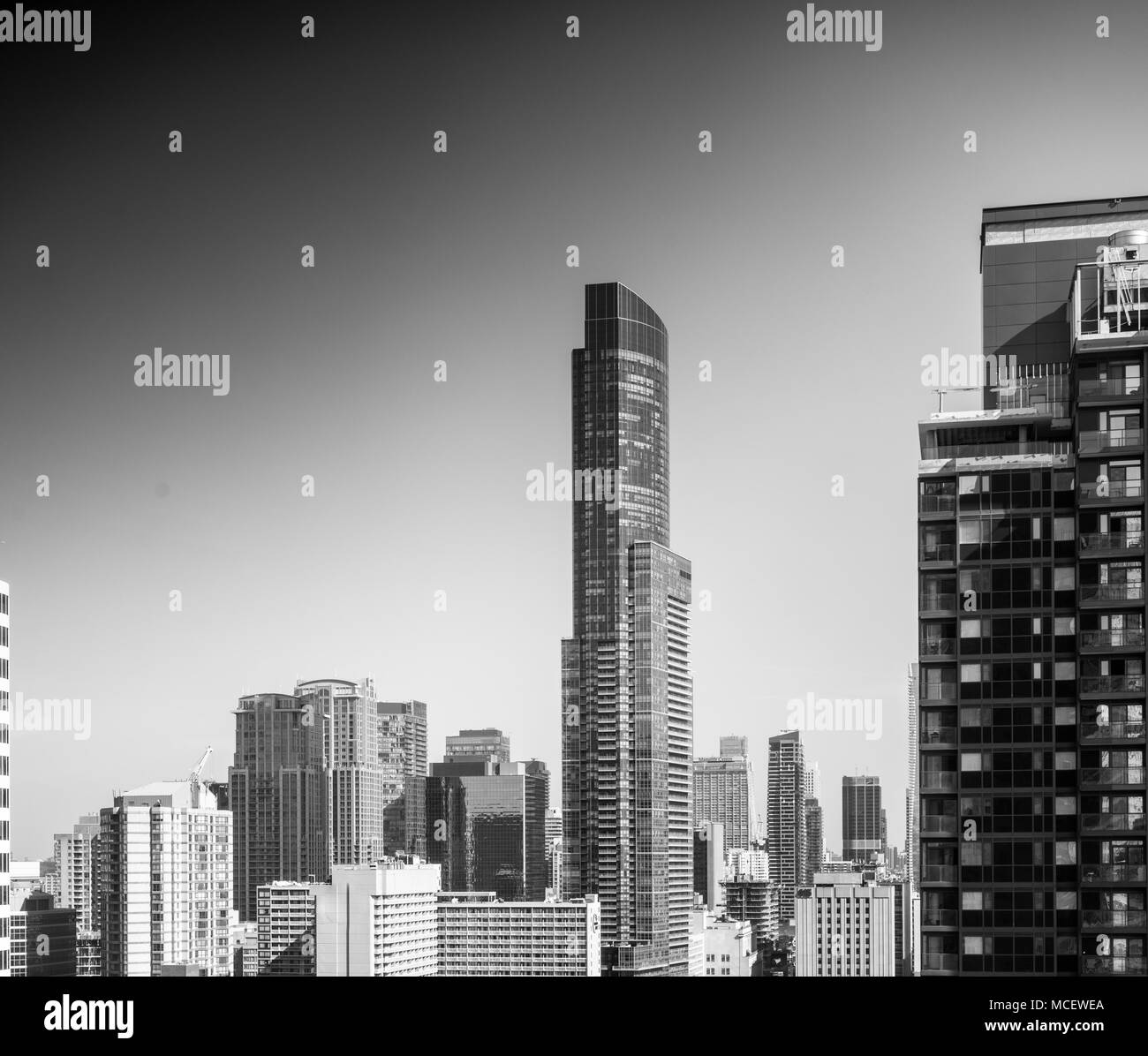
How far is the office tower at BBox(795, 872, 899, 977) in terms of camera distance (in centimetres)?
2822

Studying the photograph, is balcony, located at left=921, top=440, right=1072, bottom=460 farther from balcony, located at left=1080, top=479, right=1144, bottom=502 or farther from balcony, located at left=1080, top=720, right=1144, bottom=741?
balcony, located at left=1080, top=720, right=1144, bottom=741

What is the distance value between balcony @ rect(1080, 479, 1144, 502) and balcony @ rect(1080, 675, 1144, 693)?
1.57m

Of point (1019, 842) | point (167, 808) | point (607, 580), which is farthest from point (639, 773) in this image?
point (1019, 842)

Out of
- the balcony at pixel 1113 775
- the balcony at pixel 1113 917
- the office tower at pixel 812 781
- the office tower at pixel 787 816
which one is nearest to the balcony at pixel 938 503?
the balcony at pixel 1113 775

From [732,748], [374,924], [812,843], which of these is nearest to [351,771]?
[732,748]

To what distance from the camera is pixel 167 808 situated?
33094 millimetres

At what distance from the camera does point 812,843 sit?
136ft

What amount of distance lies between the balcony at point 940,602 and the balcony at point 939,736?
3.64ft

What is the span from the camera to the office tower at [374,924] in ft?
99.6

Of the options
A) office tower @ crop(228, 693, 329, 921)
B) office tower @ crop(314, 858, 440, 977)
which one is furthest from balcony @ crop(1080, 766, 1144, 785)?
office tower @ crop(228, 693, 329, 921)

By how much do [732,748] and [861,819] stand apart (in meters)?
12.6

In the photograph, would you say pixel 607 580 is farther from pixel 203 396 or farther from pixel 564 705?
pixel 203 396

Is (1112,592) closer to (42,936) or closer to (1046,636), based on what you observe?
(1046,636)
